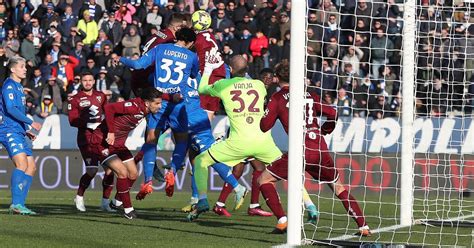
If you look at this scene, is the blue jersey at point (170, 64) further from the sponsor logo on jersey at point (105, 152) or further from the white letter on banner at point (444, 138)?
the white letter on banner at point (444, 138)

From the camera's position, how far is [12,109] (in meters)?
16.2

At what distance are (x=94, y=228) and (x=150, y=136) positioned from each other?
250 centimetres

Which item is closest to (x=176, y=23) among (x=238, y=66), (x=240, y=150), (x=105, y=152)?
(x=105, y=152)

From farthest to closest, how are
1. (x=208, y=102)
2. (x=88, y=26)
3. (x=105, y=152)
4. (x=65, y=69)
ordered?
(x=88, y=26), (x=65, y=69), (x=208, y=102), (x=105, y=152)

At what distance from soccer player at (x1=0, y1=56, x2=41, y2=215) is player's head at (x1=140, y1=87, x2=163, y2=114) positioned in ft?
6.26

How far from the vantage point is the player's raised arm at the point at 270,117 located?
12.8 m

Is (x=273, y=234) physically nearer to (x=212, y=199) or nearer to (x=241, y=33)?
(x=212, y=199)

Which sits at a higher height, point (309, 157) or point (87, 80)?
point (87, 80)

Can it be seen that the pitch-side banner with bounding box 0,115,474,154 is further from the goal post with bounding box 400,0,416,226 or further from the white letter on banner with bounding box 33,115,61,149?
the goal post with bounding box 400,0,416,226

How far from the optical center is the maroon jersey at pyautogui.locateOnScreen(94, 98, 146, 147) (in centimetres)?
1559

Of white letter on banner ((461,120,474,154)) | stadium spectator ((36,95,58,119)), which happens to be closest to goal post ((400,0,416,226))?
white letter on banner ((461,120,474,154))

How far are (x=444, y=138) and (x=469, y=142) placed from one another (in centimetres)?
55

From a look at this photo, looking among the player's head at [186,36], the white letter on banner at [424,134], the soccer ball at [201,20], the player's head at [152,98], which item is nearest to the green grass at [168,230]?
the player's head at [152,98]

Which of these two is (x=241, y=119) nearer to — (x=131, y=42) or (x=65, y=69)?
(x=65, y=69)
